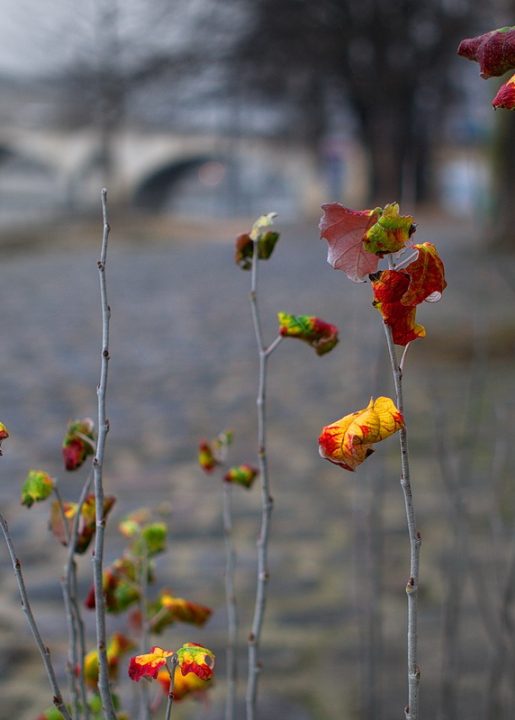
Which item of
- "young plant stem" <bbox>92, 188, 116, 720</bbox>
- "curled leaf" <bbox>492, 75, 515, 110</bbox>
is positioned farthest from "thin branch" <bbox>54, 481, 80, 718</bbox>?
"curled leaf" <bbox>492, 75, 515, 110</bbox>

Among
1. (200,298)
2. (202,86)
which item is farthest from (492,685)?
(202,86)

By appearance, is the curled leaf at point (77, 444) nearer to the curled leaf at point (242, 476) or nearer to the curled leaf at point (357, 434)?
the curled leaf at point (242, 476)

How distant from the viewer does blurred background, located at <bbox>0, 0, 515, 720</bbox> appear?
2.52 meters

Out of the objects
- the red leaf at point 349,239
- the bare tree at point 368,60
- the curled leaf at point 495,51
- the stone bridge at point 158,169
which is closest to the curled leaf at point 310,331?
the red leaf at point 349,239

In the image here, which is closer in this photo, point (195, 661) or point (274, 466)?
point (195, 661)

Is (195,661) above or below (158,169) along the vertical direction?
below

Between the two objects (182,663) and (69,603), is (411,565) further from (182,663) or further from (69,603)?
(69,603)

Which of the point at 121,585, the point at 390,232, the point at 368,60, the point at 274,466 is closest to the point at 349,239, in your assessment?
the point at 390,232

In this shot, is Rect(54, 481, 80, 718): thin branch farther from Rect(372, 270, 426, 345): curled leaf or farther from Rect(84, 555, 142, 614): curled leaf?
Rect(372, 270, 426, 345): curled leaf

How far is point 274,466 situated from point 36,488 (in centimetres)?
354

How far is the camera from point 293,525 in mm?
3758

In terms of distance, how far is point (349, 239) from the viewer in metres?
0.76

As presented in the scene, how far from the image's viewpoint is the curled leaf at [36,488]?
3.36 feet

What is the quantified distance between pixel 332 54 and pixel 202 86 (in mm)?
3437
